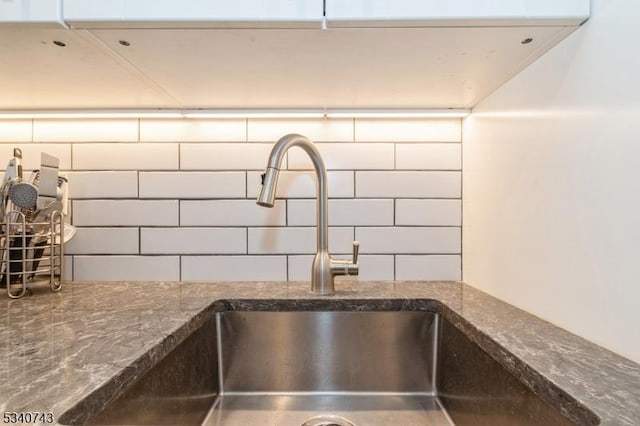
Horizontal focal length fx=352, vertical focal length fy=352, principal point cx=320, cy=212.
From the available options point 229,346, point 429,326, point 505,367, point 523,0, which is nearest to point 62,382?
point 229,346

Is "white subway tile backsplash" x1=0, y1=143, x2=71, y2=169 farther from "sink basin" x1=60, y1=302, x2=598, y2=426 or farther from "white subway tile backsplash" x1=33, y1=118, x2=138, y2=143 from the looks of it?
"sink basin" x1=60, y1=302, x2=598, y2=426

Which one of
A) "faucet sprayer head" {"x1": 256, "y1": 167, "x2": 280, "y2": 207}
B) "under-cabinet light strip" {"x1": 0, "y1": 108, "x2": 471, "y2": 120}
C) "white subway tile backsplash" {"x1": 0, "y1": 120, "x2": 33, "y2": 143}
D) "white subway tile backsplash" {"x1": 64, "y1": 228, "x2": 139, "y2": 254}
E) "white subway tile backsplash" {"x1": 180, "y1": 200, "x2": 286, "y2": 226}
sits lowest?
"white subway tile backsplash" {"x1": 64, "y1": 228, "x2": 139, "y2": 254}

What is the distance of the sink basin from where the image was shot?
2.18 ft

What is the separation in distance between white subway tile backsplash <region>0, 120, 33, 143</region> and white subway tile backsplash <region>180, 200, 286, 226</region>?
45 centimetres

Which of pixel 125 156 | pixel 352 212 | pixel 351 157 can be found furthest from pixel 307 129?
pixel 125 156

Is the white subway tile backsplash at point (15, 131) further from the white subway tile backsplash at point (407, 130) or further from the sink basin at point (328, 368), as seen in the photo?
the white subway tile backsplash at point (407, 130)

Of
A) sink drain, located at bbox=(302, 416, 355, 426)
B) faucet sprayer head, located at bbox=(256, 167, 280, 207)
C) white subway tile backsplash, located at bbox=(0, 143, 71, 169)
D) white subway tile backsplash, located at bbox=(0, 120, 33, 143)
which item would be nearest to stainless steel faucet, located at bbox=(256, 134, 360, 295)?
faucet sprayer head, located at bbox=(256, 167, 280, 207)

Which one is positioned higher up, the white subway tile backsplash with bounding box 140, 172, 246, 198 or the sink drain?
the white subway tile backsplash with bounding box 140, 172, 246, 198

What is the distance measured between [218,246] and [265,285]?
17 cm

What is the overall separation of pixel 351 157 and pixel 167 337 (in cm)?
62

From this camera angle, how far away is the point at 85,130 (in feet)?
3.06

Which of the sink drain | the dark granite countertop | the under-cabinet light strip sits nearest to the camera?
the dark granite countertop

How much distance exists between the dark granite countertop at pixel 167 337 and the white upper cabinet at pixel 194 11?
0.46 m

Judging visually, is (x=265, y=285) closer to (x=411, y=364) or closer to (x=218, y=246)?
(x=218, y=246)
